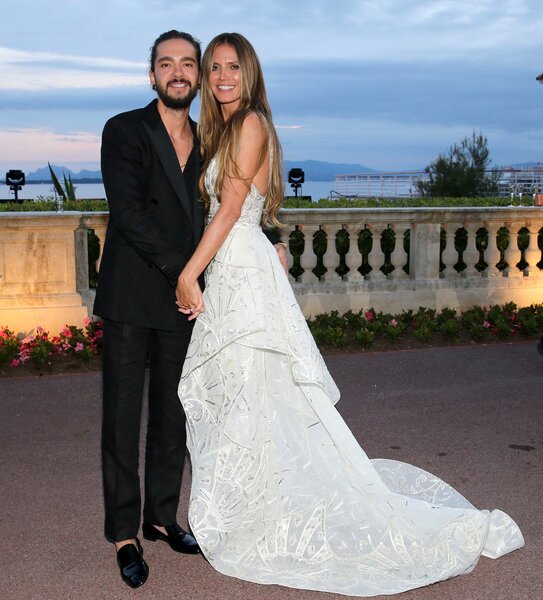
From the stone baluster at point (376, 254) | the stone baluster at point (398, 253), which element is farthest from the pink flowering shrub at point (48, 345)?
the stone baluster at point (398, 253)

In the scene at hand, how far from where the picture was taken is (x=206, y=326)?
4.13m

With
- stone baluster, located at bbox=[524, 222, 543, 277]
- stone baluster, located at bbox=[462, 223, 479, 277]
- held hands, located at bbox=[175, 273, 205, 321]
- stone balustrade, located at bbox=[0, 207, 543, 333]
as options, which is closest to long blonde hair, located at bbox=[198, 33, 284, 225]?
held hands, located at bbox=[175, 273, 205, 321]

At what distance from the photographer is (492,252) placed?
400 inches

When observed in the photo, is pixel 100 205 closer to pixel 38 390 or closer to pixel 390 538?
pixel 38 390

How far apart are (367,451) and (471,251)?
4.82m

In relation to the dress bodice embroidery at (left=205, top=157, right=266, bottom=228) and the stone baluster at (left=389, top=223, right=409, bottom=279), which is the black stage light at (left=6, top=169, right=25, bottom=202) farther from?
the dress bodice embroidery at (left=205, top=157, right=266, bottom=228)

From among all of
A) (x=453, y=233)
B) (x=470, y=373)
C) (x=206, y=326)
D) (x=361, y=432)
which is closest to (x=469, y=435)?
(x=361, y=432)

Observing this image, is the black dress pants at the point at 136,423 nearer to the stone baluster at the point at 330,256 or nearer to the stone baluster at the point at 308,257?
the stone baluster at the point at 308,257

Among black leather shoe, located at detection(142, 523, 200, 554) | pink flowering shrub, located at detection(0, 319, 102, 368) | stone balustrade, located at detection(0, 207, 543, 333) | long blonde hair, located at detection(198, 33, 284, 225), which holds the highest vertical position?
long blonde hair, located at detection(198, 33, 284, 225)

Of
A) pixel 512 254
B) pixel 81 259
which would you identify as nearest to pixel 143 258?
pixel 81 259

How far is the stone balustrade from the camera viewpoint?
858cm

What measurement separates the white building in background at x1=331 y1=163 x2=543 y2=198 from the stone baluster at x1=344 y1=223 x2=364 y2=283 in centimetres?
1531

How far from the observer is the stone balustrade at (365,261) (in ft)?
28.1

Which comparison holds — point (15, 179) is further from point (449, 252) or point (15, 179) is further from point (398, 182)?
point (449, 252)
